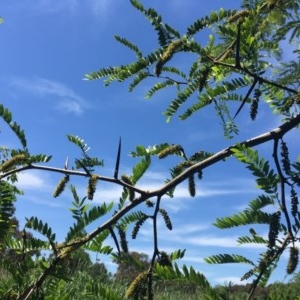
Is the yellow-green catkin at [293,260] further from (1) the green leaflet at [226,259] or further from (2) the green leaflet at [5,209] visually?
(2) the green leaflet at [5,209]

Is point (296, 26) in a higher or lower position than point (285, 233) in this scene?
higher

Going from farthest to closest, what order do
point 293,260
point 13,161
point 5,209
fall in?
point 13,161
point 5,209
point 293,260

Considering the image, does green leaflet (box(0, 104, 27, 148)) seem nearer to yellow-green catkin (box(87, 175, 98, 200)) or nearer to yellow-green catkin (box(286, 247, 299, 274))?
yellow-green catkin (box(87, 175, 98, 200))

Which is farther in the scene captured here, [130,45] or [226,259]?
[130,45]

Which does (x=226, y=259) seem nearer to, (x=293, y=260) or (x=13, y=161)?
(x=293, y=260)

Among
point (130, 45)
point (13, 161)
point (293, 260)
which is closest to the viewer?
point (293, 260)

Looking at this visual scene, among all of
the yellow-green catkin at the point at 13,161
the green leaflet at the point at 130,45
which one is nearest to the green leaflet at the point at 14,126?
the yellow-green catkin at the point at 13,161

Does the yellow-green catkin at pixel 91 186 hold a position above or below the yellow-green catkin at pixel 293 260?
above

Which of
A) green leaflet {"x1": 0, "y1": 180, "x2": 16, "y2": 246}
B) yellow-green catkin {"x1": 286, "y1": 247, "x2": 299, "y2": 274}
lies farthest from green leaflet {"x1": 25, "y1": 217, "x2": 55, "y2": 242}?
yellow-green catkin {"x1": 286, "y1": 247, "x2": 299, "y2": 274}

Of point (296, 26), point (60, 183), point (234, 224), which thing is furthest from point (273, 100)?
point (296, 26)

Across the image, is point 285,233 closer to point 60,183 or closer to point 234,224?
point 234,224

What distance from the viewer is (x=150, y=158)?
206 centimetres

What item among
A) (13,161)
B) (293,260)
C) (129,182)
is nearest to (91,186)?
(129,182)

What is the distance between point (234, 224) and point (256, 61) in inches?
25.4
